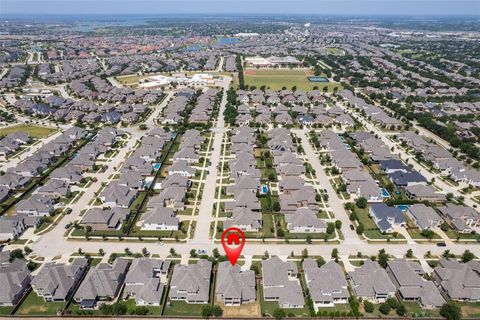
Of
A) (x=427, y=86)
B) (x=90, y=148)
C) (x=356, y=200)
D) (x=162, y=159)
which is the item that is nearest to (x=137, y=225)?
(x=162, y=159)

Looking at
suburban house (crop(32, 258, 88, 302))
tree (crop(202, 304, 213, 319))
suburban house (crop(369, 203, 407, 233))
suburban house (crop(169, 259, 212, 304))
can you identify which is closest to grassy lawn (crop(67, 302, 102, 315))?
suburban house (crop(32, 258, 88, 302))

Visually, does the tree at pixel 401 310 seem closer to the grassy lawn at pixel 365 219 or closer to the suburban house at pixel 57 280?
the grassy lawn at pixel 365 219

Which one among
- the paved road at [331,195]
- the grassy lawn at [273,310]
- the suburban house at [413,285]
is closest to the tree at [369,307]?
the suburban house at [413,285]

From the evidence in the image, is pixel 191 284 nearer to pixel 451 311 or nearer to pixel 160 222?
pixel 160 222

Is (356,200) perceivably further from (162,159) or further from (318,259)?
(162,159)

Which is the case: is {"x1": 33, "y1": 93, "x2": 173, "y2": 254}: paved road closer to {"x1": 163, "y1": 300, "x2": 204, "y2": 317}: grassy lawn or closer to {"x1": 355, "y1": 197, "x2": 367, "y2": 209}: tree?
{"x1": 163, "y1": 300, "x2": 204, "y2": 317}: grassy lawn

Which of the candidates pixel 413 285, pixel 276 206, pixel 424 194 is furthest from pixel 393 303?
pixel 424 194
